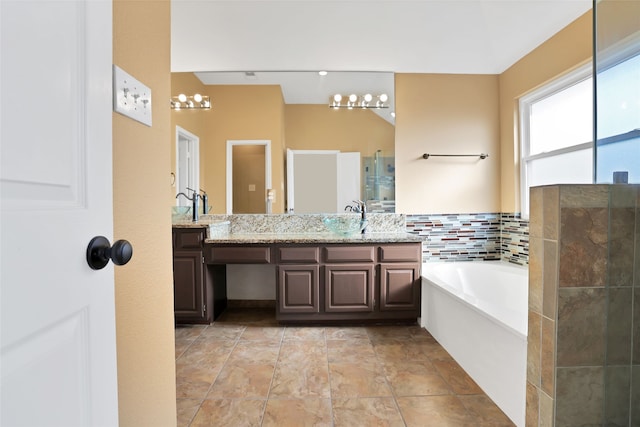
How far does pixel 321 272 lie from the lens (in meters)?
2.64

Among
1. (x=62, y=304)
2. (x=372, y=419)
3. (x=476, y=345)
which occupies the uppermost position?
(x=62, y=304)

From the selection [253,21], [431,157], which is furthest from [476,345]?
[253,21]

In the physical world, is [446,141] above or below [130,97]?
above

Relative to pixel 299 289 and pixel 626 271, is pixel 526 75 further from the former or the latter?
pixel 299 289

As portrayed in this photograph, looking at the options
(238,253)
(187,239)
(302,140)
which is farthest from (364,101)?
(187,239)

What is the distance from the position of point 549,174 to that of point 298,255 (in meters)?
2.35

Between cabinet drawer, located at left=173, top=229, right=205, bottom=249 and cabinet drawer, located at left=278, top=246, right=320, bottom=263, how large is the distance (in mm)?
742

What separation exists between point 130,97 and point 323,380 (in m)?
1.79

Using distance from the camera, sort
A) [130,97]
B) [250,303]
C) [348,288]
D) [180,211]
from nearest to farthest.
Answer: [130,97] → [348,288] → [180,211] → [250,303]

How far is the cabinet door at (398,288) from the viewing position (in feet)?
8.66

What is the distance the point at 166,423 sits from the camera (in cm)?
102

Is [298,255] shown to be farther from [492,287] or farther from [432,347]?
[492,287]

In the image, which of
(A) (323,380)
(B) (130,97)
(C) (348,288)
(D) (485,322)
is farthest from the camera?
(C) (348,288)

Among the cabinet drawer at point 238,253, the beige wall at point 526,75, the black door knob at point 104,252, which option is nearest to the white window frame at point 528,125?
the beige wall at point 526,75
